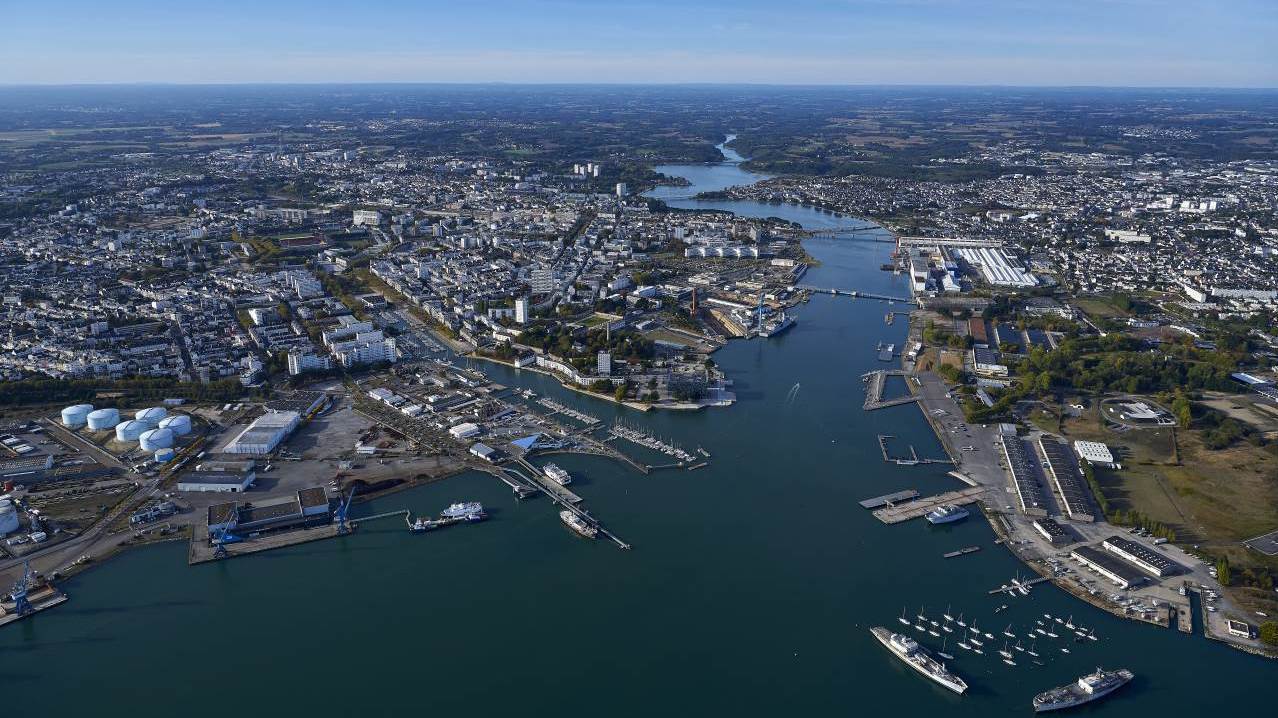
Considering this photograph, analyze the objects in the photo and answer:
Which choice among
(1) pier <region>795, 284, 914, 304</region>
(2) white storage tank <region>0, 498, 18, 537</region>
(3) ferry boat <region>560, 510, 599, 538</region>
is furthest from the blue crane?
(1) pier <region>795, 284, 914, 304</region>

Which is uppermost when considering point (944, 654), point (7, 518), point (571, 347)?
point (571, 347)

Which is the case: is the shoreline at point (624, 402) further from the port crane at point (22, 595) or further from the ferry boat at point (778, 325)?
the port crane at point (22, 595)

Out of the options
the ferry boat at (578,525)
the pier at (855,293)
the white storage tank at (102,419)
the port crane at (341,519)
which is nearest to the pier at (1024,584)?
the ferry boat at (578,525)

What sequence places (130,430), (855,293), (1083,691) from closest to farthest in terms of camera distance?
1. (1083,691)
2. (130,430)
3. (855,293)

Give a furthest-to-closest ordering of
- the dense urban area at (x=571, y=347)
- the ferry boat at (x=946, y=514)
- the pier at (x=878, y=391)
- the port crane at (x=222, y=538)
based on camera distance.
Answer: the pier at (x=878, y=391)
the ferry boat at (x=946, y=514)
the dense urban area at (x=571, y=347)
the port crane at (x=222, y=538)

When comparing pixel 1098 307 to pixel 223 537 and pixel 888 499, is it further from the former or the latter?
pixel 223 537

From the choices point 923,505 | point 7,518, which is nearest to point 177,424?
point 7,518

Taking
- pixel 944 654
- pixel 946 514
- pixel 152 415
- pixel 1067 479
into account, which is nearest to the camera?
pixel 944 654
